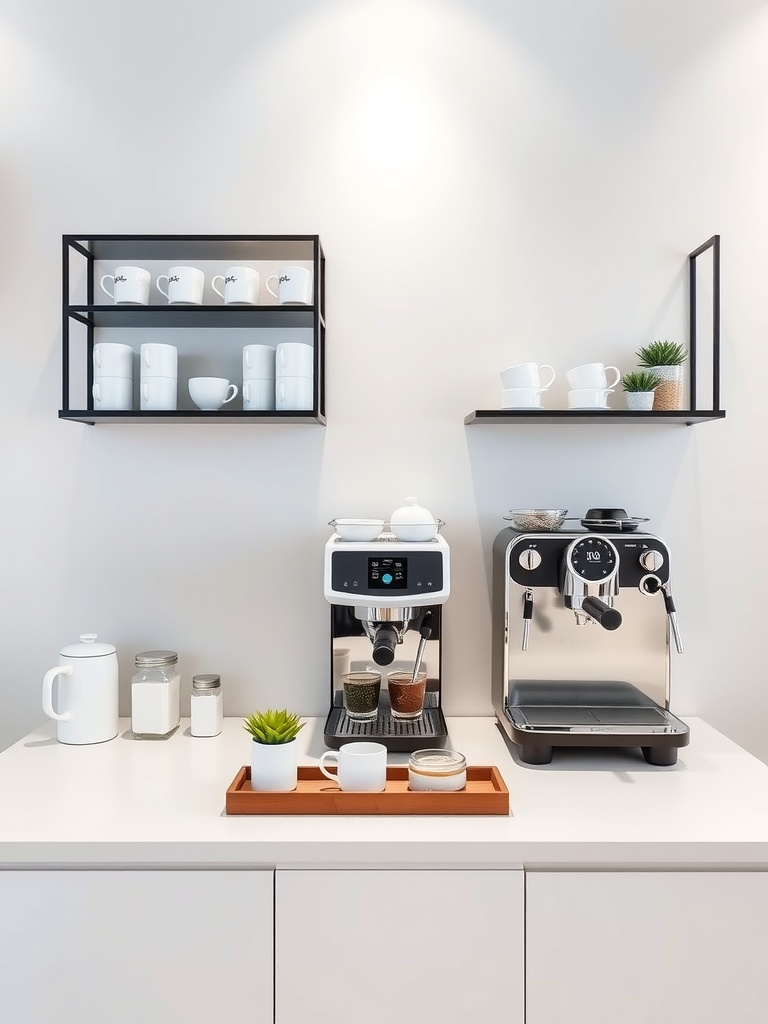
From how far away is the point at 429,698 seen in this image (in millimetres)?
1769

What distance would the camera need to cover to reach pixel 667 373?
1.72 meters

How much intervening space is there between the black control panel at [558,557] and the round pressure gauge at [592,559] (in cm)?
2

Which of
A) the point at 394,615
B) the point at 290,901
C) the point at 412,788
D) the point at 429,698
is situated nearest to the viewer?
the point at 290,901

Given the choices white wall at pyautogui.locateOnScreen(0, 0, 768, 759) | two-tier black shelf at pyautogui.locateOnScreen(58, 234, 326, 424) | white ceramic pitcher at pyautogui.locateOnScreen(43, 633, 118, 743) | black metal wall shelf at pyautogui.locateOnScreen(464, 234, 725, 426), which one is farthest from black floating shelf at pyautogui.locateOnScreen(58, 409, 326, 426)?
white ceramic pitcher at pyautogui.locateOnScreen(43, 633, 118, 743)

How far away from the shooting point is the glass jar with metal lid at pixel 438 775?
1309 mm

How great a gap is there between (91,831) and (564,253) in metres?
1.56

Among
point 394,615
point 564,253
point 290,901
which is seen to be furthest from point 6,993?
point 564,253

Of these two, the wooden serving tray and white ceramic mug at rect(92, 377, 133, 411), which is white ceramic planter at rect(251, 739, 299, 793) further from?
white ceramic mug at rect(92, 377, 133, 411)

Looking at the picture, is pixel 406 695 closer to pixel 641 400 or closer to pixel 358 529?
pixel 358 529

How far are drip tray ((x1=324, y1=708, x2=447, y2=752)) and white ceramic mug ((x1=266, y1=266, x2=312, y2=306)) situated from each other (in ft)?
2.93

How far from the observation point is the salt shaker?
5.55 ft

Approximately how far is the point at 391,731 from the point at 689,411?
35.9 inches

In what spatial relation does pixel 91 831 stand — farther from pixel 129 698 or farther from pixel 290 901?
pixel 129 698

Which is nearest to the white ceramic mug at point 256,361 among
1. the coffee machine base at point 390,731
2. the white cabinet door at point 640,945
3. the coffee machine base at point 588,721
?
the coffee machine base at point 390,731
